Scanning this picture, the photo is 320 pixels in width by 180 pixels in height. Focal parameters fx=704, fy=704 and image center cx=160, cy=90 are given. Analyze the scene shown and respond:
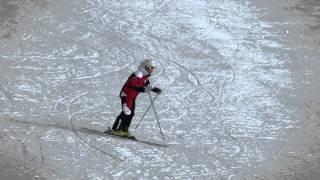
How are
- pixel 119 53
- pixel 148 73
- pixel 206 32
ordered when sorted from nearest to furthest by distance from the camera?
pixel 148 73 → pixel 119 53 → pixel 206 32

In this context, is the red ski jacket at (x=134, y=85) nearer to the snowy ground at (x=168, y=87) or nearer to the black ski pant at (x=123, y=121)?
the black ski pant at (x=123, y=121)

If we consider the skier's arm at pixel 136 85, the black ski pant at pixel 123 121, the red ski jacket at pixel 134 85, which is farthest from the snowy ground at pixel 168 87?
the skier's arm at pixel 136 85

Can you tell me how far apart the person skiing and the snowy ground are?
264mm

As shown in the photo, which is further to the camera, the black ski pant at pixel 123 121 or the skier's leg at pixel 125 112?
the black ski pant at pixel 123 121

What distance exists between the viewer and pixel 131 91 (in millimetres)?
11602

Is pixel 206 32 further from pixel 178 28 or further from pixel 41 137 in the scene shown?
pixel 41 137

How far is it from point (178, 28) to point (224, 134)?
564cm

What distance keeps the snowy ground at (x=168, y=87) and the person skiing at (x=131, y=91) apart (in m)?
0.26

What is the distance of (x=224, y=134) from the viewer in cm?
1277

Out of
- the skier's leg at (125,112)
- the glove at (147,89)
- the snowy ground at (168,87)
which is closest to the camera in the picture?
the glove at (147,89)

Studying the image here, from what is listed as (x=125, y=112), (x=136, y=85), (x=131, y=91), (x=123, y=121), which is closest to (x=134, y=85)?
(x=136, y=85)

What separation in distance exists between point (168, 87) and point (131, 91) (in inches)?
119

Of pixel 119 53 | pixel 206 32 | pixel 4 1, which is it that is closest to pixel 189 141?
pixel 119 53

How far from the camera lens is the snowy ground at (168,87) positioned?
1155cm
